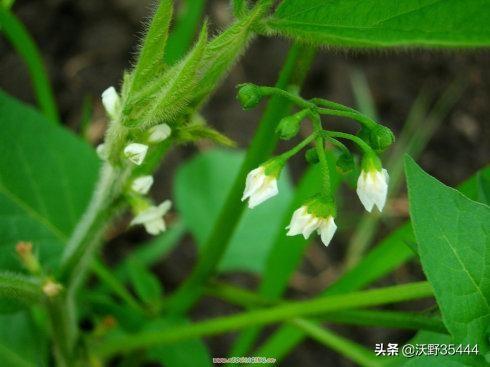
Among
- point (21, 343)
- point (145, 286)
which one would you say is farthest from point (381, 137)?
point (21, 343)

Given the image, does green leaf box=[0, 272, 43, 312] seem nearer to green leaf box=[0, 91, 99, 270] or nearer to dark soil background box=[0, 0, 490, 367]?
green leaf box=[0, 91, 99, 270]

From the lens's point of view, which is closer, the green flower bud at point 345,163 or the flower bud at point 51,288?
the green flower bud at point 345,163

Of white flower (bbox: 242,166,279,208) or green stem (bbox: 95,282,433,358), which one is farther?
green stem (bbox: 95,282,433,358)

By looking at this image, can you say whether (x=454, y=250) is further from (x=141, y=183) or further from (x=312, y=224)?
(x=141, y=183)

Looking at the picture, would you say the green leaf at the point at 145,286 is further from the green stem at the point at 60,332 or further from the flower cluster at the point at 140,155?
the flower cluster at the point at 140,155

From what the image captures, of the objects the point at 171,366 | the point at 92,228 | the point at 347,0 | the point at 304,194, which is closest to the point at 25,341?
the point at 171,366

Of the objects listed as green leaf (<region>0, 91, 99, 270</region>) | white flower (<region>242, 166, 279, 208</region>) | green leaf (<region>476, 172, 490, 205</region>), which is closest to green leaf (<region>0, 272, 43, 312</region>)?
green leaf (<region>0, 91, 99, 270</region>)

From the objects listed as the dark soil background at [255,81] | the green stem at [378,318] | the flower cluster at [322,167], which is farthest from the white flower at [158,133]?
the dark soil background at [255,81]
